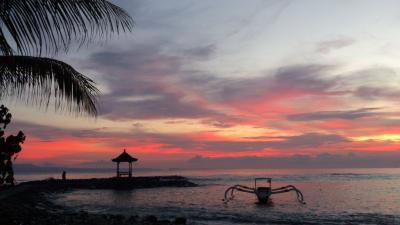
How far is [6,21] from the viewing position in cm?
393

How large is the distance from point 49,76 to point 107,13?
1.31 metres

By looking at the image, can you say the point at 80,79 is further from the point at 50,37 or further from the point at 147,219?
the point at 147,219

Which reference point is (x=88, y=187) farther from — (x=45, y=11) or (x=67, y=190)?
(x=45, y=11)

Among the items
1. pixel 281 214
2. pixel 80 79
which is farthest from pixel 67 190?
pixel 80 79

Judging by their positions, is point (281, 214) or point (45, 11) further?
point (281, 214)

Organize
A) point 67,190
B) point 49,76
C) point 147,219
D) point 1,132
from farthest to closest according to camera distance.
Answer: point 67,190
point 147,219
point 1,132
point 49,76

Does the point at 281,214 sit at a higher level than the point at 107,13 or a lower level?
lower

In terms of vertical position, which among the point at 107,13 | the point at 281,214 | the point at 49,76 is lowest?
the point at 281,214

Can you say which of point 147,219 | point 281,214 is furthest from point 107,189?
point 147,219

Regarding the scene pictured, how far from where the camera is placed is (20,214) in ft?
66.3

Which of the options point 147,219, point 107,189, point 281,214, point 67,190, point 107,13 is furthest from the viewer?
point 107,189

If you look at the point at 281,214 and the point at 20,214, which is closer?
the point at 20,214

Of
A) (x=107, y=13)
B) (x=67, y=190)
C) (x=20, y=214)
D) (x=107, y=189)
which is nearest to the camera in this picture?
(x=107, y=13)

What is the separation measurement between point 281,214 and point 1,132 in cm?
2454
